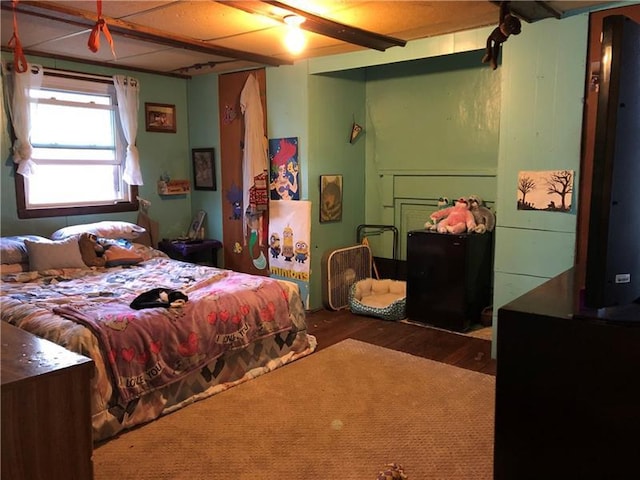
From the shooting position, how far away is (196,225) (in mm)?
5434

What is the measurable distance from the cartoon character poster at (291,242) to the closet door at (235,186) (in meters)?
0.11

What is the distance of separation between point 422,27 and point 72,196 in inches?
129

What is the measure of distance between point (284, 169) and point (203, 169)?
3.63 ft

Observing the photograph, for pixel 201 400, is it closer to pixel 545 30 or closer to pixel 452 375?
pixel 452 375

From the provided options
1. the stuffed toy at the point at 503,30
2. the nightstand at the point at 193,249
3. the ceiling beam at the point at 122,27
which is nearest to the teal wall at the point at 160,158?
the nightstand at the point at 193,249

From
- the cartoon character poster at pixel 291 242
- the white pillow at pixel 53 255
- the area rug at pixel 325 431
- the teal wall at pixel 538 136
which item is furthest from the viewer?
the cartoon character poster at pixel 291 242

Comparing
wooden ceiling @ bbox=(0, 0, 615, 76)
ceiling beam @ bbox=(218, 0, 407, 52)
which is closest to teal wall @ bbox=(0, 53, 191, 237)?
wooden ceiling @ bbox=(0, 0, 615, 76)

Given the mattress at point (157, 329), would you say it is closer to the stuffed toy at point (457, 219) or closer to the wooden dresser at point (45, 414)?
the wooden dresser at point (45, 414)

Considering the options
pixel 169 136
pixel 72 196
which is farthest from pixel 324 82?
pixel 72 196

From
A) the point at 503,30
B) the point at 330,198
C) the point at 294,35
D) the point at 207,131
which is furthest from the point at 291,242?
the point at 503,30

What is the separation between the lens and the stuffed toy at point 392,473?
212 centimetres

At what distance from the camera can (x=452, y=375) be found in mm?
3242

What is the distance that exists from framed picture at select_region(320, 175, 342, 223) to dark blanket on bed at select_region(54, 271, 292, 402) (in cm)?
138

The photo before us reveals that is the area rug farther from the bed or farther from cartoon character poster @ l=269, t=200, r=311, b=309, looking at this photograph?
cartoon character poster @ l=269, t=200, r=311, b=309
